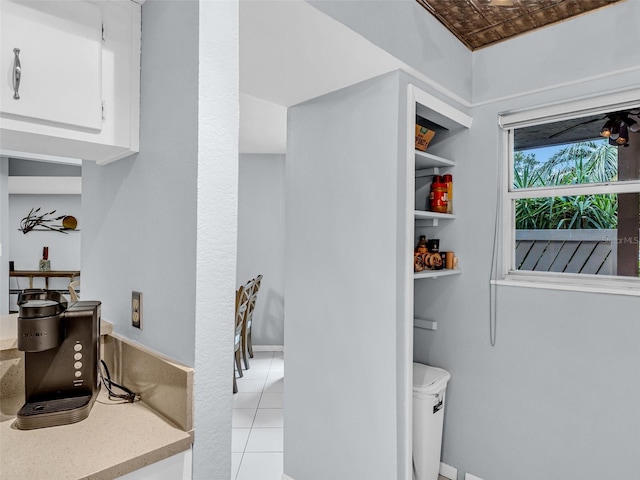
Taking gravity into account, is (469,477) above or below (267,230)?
below

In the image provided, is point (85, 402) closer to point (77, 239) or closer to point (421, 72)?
point (421, 72)

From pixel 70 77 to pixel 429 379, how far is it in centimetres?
215

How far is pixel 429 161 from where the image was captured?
233cm

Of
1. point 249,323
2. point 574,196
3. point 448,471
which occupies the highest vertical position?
point 574,196

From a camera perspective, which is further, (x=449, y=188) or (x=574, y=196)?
(x=449, y=188)

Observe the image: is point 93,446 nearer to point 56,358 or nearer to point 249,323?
point 56,358

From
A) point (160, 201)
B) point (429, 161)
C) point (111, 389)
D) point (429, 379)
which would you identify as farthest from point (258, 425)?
point (160, 201)

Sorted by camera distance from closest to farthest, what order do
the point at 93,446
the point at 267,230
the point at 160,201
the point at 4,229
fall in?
the point at 93,446
the point at 160,201
the point at 4,229
the point at 267,230

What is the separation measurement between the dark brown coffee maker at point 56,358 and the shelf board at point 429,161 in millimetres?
1683

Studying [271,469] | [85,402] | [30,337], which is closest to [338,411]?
[271,469]

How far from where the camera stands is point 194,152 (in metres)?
1.09

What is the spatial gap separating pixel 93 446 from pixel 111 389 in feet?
1.23

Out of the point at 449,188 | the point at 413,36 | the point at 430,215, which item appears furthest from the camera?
the point at 449,188

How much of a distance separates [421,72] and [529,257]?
1.24 m
